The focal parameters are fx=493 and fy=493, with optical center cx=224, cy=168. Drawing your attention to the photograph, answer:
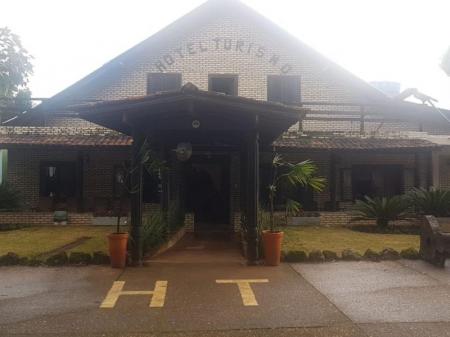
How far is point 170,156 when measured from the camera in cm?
1447

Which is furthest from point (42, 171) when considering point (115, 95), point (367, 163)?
point (367, 163)

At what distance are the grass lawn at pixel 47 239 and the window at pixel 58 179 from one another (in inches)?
93.8

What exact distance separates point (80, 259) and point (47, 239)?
434 cm

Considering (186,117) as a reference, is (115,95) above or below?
above

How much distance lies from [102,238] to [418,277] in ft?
25.8

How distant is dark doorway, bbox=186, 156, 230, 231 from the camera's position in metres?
17.4

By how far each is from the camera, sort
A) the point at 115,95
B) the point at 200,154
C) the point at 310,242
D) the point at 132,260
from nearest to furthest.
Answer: the point at 132,260 < the point at 310,242 < the point at 200,154 < the point at 115,95

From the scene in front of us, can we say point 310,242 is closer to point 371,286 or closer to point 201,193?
point 371,286

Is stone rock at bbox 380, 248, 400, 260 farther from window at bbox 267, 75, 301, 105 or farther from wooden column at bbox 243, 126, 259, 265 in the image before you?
window at bbox 267, 75, 301, 105

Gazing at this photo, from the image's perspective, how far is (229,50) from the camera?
18.4 metres

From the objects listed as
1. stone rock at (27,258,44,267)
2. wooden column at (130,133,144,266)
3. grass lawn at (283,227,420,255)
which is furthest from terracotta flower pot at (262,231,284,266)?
stone rock at (27,258,44,267)

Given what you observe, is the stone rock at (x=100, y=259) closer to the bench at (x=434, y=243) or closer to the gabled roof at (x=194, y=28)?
the bench at (x=434, y=243)

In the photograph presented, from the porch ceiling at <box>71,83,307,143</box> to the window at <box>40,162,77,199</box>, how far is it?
9030 mm

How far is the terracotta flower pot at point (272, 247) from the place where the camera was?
8.58m
